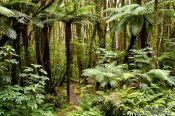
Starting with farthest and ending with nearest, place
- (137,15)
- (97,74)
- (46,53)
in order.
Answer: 1. (46,53)
2. (137,15)
3. (97,74)

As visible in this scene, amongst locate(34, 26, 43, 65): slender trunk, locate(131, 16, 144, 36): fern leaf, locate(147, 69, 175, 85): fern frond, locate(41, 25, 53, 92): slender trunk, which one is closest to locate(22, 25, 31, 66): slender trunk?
locate(34, 26, 43, 65): slender trunk

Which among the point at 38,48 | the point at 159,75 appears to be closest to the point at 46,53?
the point at 38,48

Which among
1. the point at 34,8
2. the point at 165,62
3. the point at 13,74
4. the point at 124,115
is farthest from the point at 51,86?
→ the point at 124,115

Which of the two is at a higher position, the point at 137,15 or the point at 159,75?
the point at 137,15

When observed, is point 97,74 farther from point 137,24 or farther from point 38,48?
point 38,48

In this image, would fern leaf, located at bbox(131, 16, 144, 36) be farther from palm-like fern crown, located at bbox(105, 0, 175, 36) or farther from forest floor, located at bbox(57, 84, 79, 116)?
forest floor, located at bbox(57, 84, 79, 116)

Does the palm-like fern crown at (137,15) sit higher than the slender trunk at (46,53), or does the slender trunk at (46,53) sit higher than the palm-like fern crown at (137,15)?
the palm-like fern crown at (137,15)

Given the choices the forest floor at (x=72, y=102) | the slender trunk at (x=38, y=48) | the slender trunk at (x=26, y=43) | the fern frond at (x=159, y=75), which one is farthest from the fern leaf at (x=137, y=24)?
the slender trunk at (x=38, y=48)

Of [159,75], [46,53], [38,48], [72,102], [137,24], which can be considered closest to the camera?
[159,75]

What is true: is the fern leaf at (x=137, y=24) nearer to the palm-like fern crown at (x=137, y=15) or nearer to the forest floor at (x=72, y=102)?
the palm-like fern crown at (x=137, y=15)

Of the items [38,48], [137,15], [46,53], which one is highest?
[137,15]

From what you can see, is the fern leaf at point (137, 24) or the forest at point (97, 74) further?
the fern leaf at point (137, 24)

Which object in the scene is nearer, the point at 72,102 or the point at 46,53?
the point at 72,102

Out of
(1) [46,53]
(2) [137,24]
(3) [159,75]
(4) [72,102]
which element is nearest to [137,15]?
(2) [137,24]
